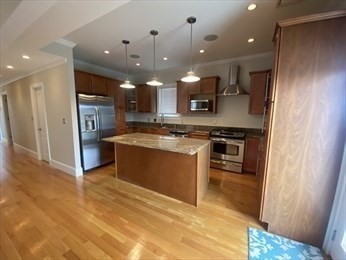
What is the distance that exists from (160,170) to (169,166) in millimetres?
220

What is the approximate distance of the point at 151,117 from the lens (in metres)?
5.84

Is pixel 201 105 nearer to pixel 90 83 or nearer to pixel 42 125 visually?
pixel 90 83

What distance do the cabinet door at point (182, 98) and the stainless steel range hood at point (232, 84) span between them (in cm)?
101

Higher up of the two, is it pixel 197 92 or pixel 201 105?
pixel 197 92

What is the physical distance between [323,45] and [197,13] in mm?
1533

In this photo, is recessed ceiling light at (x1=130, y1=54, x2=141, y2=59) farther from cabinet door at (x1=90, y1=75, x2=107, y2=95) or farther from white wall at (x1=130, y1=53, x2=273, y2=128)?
white wall at (x1=130, y1=53, x2=273, y2=128)

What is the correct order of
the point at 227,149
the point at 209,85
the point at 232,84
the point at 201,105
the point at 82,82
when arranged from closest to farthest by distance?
the point at 82,82
the point at 227,149
the point at 232,84
the point at 209,85
the point at 201,105

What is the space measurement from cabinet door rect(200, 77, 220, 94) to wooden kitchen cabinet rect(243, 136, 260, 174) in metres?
1.62

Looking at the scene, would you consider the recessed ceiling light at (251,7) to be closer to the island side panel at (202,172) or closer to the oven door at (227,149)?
the island side panel at (202,172)

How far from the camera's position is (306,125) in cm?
166

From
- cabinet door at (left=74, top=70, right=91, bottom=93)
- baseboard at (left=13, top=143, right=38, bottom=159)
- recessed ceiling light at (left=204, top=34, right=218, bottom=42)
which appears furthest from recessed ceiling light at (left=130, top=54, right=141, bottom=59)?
baseboard at (left=13, top=143, right=38, bottom=159)

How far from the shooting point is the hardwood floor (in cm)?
167

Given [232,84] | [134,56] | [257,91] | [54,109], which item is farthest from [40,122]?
[257,91]

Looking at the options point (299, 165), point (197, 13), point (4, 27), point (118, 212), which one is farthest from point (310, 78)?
point (4, 27)
